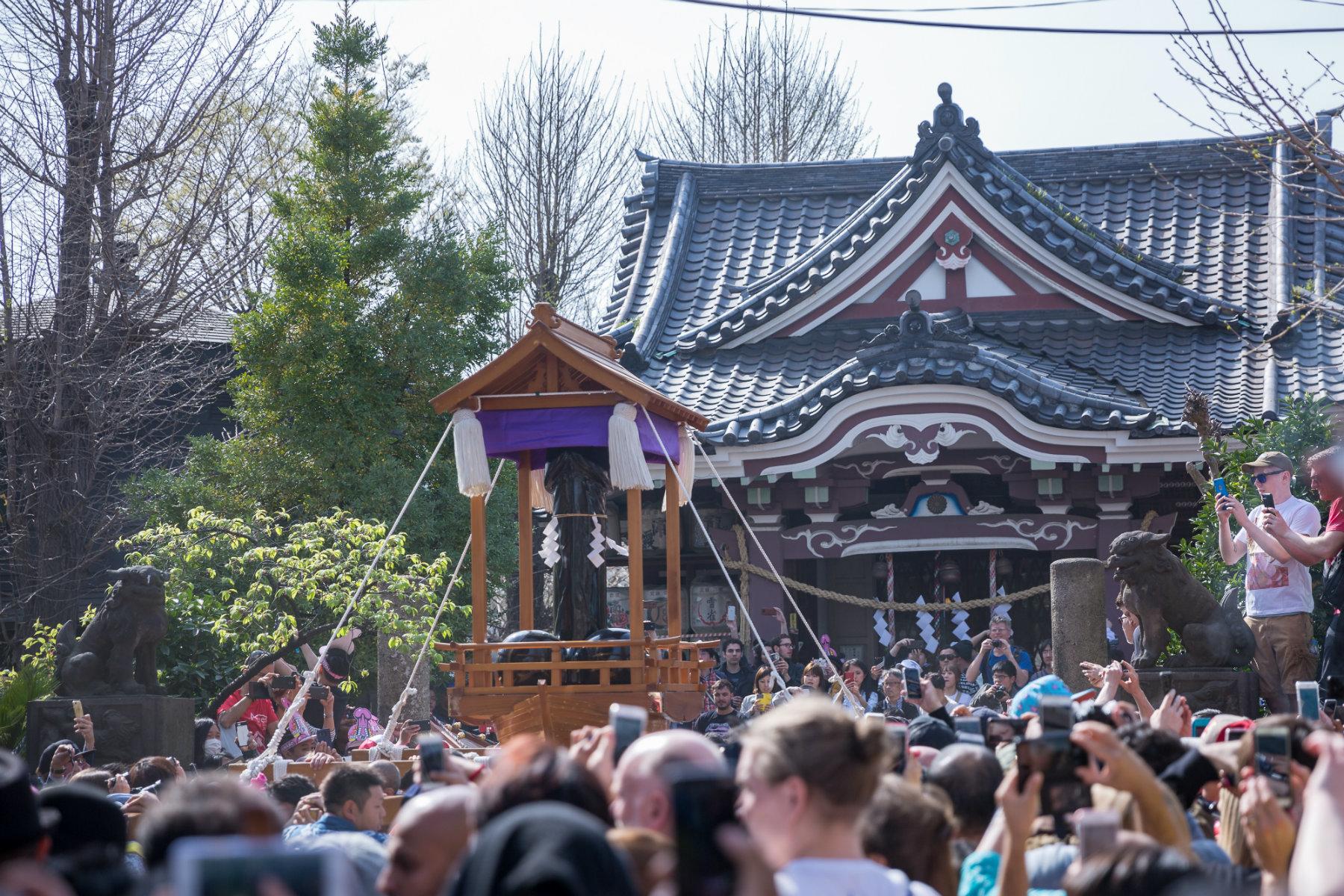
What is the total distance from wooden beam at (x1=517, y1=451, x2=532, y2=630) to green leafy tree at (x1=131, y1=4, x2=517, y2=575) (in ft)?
16.9

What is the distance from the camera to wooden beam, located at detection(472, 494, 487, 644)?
844 cm

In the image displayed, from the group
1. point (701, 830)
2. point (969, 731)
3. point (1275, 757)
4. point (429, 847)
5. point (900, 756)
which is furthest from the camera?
point (900, 756)

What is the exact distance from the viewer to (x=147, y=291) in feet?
51.2

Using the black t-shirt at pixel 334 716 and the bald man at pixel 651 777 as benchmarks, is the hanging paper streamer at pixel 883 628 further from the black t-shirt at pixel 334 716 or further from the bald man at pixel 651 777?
the bald man at pixel 651 777

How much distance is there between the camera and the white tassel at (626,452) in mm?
8102

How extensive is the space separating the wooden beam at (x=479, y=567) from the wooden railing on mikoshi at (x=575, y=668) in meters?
0.37

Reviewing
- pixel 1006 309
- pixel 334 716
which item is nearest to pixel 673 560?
pixel 334 716

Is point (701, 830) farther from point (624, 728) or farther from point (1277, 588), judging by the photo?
point (1277, 588)

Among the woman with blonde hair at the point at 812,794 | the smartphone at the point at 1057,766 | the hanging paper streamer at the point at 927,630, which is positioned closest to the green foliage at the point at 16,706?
the hanging paper streamer at the point at 927,630

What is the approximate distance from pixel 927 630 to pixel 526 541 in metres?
5.71

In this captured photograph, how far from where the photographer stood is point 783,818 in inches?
108

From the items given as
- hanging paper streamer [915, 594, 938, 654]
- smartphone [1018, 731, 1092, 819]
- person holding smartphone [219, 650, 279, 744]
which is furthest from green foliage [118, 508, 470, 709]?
smartphone [1018, 731, 1092, 819]

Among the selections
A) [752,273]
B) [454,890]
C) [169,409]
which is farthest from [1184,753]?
[169,409]

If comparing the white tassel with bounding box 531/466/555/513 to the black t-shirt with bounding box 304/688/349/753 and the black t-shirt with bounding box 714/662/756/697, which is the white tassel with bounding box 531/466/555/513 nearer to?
the black t-shirt with bounding box 304/688/349/753
